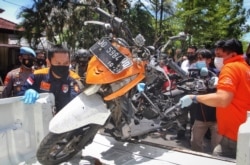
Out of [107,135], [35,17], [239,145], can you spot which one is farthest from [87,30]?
[239,145]

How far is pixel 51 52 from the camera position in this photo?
3109mm

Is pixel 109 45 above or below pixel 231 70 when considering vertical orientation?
above

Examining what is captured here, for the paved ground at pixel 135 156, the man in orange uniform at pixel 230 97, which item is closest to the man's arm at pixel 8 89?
the paved ground at pixel 135 156

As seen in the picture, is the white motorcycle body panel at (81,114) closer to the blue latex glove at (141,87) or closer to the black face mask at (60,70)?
the black face mask at (60,70)

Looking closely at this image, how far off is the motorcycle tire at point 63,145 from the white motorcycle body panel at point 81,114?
9 cm

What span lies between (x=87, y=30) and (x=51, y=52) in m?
12.1

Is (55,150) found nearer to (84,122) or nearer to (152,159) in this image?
A: (84,122)

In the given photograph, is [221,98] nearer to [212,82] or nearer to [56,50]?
[212,82]

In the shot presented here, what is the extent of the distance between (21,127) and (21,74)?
5.39 ft

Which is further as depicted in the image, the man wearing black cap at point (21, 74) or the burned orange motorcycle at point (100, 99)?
the man wearing black cap at point (21, 74)

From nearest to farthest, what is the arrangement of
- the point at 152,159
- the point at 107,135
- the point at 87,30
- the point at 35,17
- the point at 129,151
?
the point at 152,159
the point at 129,151
the point at 107,135
the point at 87,30
the point at 35,17

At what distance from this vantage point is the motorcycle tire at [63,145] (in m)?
2.45

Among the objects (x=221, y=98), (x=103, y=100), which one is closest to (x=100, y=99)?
(x=103, y=100)

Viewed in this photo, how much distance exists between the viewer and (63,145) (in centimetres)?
265
